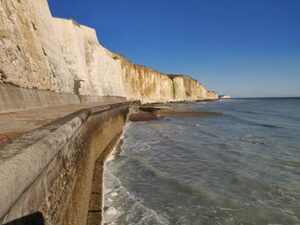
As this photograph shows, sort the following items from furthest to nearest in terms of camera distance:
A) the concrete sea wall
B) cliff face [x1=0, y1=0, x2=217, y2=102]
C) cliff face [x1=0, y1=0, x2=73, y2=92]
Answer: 1. cliff face [x1=0, y1=0, x2=217, y2=102]
2. cliff face [x1=0, y1=0, x2=73, y2=92]
3. the concrete sea wall

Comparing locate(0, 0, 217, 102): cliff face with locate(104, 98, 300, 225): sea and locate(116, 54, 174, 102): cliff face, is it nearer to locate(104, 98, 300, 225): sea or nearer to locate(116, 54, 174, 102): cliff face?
locate(104, 98, 300, 225): sea

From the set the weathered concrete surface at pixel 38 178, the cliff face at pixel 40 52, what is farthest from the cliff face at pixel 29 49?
the weathered concrete surface at pixel 38 178

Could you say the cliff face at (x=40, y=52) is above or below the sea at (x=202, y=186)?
above

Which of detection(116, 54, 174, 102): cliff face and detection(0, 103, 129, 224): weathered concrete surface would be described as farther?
detection(116, 54, 174, 102): cliff face

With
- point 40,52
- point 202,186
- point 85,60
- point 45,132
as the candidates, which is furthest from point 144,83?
point 45,132

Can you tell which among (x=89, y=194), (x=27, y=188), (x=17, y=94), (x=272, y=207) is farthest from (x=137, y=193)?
(x=27, y=188)

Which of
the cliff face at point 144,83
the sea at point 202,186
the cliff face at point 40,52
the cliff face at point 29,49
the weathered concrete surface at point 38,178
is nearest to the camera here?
the weathered concrete surface at point 38,178

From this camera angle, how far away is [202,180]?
825 cm

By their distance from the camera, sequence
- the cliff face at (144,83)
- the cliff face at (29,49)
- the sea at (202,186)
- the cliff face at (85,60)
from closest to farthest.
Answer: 1. the sea at (202,186)
2. the cliff face at (29,49)
3. the cliff face at (85,60)
4. the cliff face at (144,83)

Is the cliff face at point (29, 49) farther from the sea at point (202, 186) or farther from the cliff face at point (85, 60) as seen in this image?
the cliff face at point (85, 60)

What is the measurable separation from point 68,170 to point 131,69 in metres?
54.4

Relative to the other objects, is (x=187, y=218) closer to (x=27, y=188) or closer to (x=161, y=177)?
(x=161, y=177)

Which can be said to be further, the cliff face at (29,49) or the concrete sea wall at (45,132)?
the cliff face at (29,49)

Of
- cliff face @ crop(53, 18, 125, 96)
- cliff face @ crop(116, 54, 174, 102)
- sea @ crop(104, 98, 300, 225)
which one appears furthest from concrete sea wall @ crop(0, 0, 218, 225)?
cliff face @ crop(116, 54, 174, 102)
